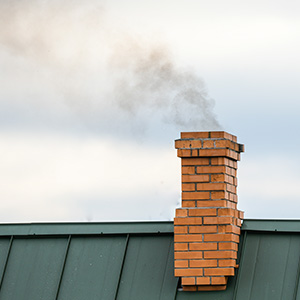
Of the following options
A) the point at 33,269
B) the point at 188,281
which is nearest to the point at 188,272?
the point at 188,281

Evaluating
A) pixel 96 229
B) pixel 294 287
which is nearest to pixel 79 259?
pixel 96 229

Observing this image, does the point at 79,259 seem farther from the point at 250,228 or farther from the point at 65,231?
the point at 250,228

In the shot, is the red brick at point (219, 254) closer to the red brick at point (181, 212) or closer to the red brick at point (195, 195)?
the red brick at point (181, 212)

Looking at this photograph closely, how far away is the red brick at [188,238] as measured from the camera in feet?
30.7

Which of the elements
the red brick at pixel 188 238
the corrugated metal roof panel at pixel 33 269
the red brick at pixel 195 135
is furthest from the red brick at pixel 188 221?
the corrugated metal roof panel at pixel 33 269

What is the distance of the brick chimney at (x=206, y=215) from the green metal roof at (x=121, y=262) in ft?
0.95

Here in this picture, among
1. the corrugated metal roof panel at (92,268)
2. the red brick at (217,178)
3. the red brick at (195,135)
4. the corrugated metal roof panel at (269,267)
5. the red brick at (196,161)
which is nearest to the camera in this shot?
the corrugated metal roof panel at (269,267)

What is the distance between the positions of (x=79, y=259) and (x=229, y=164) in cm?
240

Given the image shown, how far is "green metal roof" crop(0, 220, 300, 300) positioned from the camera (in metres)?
9.38

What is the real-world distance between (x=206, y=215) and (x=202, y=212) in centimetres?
6

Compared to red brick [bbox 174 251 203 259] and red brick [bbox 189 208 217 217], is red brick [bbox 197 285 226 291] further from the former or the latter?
red brick [bbox 189 208 217 217]

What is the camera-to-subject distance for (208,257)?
9.29 meters

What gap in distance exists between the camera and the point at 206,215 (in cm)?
941

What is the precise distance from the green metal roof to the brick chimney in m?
0.29
